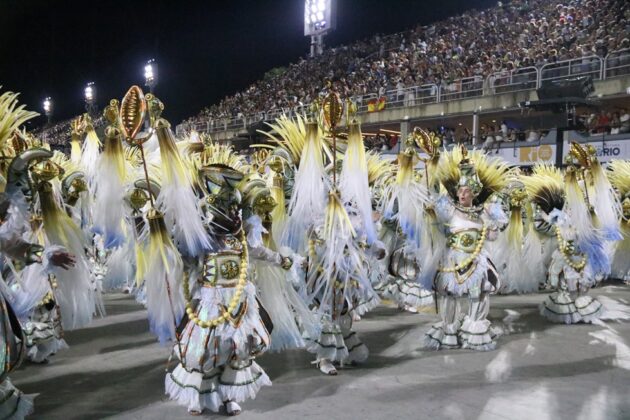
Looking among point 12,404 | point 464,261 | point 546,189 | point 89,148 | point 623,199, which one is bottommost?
point 12,404

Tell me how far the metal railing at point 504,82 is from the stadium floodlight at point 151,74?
16.5 m

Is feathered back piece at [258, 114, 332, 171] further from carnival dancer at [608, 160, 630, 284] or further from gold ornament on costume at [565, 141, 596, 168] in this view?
carnival dancer at [608, 160, 630, 284]

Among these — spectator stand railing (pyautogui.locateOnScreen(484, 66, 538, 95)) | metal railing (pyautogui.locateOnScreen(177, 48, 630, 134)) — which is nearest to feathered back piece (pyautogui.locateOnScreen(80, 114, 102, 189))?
metal railing (pyautogui.locateOnScreen(177, 48, 630, 134))

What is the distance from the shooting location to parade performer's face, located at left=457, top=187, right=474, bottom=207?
5.46 metres

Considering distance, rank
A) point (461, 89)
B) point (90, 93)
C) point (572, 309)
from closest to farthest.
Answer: point (572, 309) → point (461, 89) → point (90, 93)

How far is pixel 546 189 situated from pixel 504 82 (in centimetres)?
920

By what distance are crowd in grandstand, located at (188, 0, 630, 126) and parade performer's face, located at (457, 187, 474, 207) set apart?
652cm

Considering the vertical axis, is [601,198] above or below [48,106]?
below

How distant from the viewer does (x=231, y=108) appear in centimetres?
2872

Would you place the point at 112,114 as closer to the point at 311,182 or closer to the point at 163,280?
the point at 163,280

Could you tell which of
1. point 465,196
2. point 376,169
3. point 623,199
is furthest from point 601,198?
point 376,169

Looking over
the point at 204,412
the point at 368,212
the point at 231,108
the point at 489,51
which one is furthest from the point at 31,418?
the point at 231,108

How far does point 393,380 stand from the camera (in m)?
4.61

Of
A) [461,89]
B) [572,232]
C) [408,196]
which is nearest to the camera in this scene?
[408,196]
